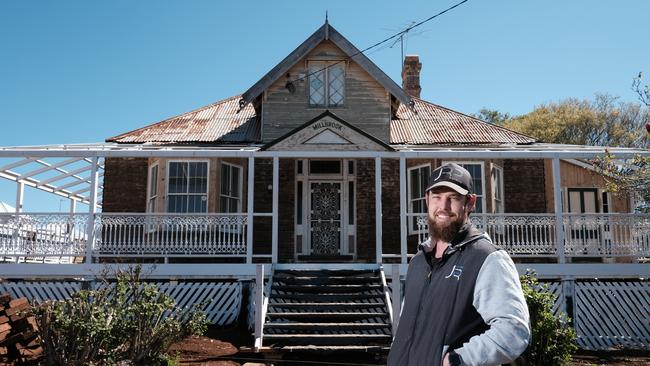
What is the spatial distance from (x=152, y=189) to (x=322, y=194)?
4.10m

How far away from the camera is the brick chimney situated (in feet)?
66.6

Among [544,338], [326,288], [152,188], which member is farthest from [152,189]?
[544,338]

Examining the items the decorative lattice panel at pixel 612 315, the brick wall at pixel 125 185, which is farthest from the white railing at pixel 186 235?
the brick wall at pixel 125 185

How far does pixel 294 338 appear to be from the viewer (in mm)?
9398

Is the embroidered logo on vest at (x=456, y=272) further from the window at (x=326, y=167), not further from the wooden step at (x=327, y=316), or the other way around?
the window at (x=326, y=167)

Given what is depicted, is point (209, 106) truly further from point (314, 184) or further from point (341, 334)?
point (341, 334)

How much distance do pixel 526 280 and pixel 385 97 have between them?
8.14 metres

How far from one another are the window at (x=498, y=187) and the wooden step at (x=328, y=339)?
20.9 ft

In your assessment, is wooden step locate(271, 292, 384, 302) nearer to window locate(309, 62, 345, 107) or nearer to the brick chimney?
window locate(309, 62, 345, 107)

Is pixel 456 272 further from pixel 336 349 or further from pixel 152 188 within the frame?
pixel 152 188

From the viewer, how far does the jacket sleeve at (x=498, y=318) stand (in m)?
2.29

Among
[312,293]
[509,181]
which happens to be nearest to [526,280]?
[312,293]

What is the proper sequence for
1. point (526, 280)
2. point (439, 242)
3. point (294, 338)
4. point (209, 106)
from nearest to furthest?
point (439, 242) < point (526, 280) < point (294, 338) < point (209, 106)

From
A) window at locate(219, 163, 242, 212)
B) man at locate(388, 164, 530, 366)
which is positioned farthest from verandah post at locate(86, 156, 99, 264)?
man at locate(388, 164, 530, 366)
